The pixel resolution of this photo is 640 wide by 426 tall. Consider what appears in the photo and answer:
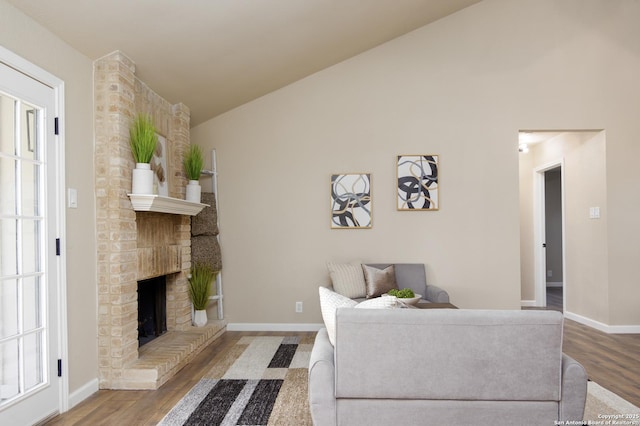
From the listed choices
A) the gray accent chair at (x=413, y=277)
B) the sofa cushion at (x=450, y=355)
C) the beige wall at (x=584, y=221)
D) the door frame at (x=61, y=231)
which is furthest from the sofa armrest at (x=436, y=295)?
the door frame at (x=61, y=231)

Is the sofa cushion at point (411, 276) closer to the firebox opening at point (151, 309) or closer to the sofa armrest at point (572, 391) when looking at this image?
the firebox opening at point (151, 309)

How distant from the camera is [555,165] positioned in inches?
227

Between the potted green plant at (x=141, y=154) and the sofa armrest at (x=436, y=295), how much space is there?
2.81m

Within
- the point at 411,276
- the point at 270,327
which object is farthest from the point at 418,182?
the point at 270,327

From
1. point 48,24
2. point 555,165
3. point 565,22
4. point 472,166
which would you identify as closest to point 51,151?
point 48,24

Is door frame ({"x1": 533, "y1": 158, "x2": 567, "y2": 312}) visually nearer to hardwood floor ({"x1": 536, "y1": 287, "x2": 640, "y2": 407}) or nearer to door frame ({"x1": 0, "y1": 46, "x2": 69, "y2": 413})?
hardwood floor ({"x1": 536, "y1": 287, "x2": 640, "y2": 407})

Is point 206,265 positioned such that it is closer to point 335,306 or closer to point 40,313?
point 40,313

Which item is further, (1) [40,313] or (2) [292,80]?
(2) [292,80]

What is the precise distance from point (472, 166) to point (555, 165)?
5.52 feet

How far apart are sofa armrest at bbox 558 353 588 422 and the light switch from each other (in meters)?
2.96

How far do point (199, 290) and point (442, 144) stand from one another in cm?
313

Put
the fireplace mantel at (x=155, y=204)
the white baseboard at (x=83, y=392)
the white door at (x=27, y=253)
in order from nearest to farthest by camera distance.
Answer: the white door at (x=27, y=253) → the white baseboard at (x=83, y=392) → the fireplace mantel at (x=155, y=204)

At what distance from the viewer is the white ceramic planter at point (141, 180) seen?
10.7 feet

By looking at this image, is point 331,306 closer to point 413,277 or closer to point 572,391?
point 572,391
